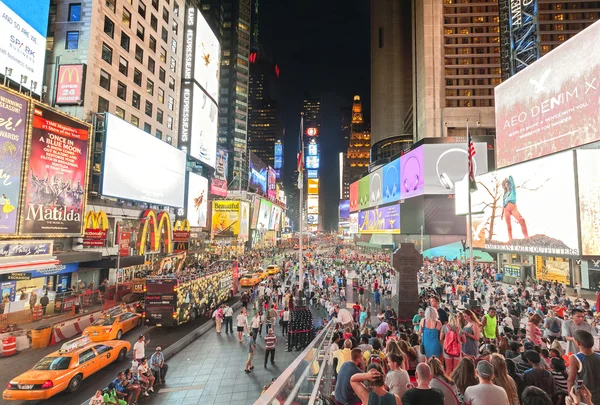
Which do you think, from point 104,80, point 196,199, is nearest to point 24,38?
point 104,80

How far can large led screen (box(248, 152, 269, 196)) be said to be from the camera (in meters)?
75.6

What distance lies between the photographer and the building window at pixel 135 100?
32969 mm

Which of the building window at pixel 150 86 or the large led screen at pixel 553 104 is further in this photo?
the building window at pixel 150 86

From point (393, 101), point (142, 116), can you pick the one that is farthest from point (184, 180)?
point (393, 101)

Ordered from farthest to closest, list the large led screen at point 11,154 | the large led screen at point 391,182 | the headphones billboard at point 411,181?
the large led screen at point 391,182 < the headphones billboard at point 411,181 < the large led screen at point 11,154

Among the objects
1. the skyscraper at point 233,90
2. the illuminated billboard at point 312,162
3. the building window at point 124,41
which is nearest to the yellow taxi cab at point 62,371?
the building window at point 124,41

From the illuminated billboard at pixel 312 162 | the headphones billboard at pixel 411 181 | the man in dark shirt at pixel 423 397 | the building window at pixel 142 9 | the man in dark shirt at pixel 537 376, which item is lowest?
the man in dark shirt at pixel 537 376

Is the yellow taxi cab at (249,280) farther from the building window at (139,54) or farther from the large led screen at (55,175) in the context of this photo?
the building window at (139,54)

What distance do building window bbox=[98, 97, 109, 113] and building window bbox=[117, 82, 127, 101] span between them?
2466 mm

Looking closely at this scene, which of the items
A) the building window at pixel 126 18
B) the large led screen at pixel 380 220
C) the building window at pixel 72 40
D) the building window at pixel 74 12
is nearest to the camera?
the building window at pixel 72 40

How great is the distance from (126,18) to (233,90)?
74702 mm

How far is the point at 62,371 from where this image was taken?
1016 centimetres

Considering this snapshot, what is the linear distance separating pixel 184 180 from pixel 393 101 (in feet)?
341

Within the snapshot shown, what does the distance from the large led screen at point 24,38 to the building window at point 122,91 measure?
8748 millimetres
